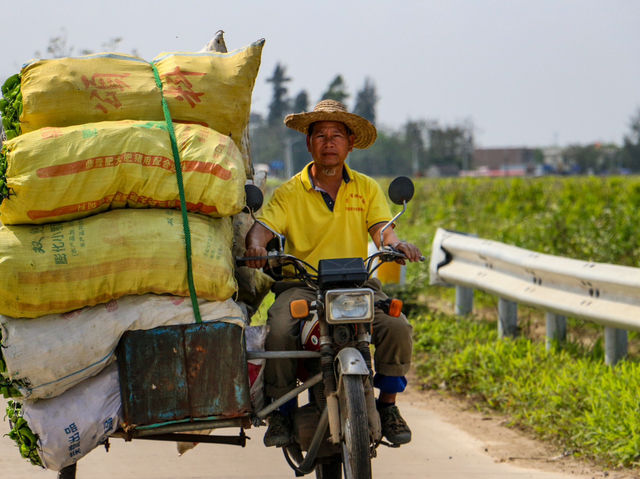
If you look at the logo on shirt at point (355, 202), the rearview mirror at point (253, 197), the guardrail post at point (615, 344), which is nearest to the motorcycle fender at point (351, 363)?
the rearview mirror at point (253, 197)

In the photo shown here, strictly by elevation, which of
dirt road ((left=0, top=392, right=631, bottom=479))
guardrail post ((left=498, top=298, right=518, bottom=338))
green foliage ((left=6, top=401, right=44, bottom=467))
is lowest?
dirt road ((left=0, top=392, right=631, bottom=479))

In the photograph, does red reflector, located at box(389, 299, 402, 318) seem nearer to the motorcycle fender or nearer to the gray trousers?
the gray trousers

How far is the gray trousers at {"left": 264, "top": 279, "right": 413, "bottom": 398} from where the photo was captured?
12.3 feet

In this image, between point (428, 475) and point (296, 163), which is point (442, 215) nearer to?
point (428, 475)

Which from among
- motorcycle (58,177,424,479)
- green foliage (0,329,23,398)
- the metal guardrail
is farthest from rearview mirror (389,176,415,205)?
the metal guardrail

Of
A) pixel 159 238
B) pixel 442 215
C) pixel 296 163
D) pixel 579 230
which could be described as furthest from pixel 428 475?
pixel 296 163

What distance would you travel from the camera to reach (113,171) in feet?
11.2

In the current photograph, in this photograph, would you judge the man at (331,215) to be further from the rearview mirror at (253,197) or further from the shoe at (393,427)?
the rearview mirror at (253,197)

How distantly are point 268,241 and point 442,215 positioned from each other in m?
13.2

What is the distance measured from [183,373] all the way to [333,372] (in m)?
0.64

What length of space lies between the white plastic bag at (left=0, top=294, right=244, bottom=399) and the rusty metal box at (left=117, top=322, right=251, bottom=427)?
2.3 inches

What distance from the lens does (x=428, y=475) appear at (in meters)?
4.45

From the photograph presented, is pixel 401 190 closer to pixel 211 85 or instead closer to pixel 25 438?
pixel 211 85

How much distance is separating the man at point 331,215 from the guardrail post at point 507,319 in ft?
9.61
